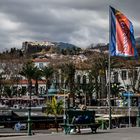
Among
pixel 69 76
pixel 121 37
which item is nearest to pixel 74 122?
pixel 121 37

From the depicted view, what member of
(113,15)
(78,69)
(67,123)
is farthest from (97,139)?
(78,69)

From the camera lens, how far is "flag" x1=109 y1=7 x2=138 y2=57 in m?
26.2

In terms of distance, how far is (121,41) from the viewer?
2627 cm

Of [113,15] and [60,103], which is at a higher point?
[113,15]

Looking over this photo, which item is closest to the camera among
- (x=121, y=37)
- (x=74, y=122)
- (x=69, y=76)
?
(x=74, y=122)

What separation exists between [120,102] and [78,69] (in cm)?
3176

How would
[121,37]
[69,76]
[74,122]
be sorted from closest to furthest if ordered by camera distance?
[74,122], [121,37], [69,76]

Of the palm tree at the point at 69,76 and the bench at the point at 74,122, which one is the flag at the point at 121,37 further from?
the palm tree at the point at 69,76

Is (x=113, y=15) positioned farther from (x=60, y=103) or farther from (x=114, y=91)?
(x=114, y=91)

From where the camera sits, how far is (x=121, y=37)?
26.3m

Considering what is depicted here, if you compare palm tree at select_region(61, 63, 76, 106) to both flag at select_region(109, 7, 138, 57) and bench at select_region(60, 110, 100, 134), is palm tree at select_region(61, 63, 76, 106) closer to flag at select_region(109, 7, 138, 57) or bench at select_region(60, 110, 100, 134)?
flag at select_region(109, 7, 138, 57)

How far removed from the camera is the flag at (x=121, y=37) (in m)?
26.2

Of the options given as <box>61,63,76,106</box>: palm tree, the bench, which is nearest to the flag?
the bench

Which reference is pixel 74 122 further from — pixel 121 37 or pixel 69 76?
pixel 69 76
